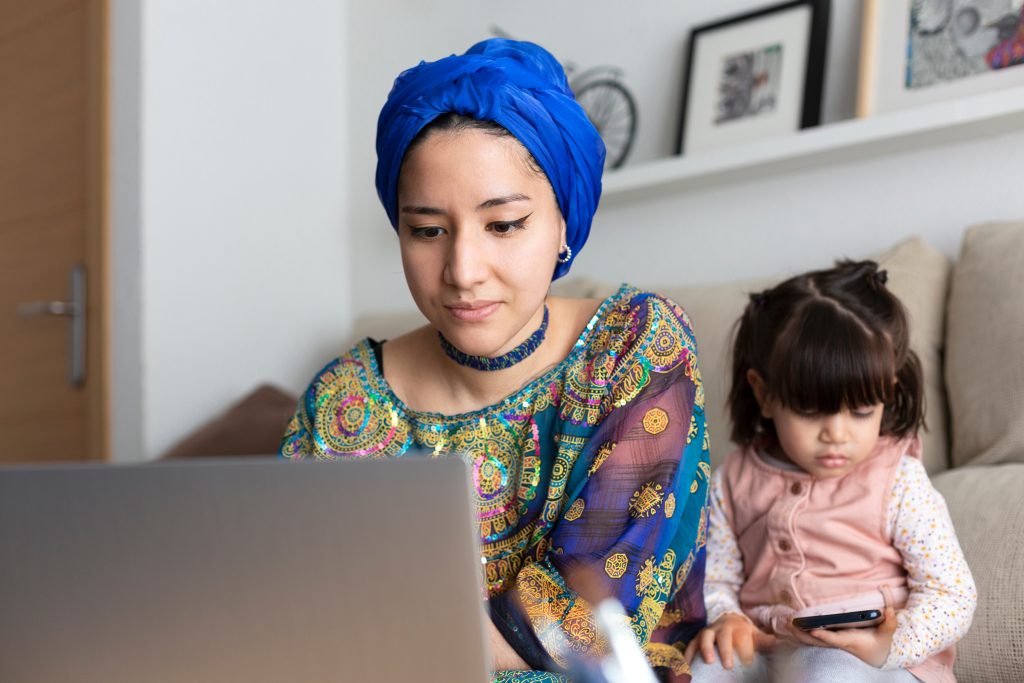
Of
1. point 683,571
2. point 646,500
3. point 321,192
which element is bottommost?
point 683,571

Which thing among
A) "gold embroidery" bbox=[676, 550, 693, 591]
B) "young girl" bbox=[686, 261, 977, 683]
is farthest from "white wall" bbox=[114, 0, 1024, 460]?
"gold embroidery" bbox=[676, 550, 693, 591]

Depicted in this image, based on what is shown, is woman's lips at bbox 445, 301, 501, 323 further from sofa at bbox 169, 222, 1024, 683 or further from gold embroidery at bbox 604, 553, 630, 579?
sofa at bbox 169, 222, 1024, 683

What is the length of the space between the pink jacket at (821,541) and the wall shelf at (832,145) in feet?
2.31

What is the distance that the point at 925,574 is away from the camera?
1.08m

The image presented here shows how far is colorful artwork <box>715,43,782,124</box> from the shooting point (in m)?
1.90

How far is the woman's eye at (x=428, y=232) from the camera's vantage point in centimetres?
104

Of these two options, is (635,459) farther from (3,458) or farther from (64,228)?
(3,458)

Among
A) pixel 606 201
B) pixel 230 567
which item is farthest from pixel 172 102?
pixel 230 567

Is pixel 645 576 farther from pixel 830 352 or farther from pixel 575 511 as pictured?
pixel 830 352

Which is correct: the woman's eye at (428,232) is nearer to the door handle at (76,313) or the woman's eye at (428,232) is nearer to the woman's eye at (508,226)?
the woman's eye at (508,226)

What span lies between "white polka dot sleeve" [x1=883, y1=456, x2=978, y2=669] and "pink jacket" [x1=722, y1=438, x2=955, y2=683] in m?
0.02

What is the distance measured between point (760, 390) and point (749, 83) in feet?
3.05

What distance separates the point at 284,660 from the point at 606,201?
5.65 feet

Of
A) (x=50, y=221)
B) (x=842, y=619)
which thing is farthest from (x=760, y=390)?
(x=50, y=221)
